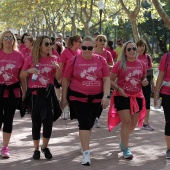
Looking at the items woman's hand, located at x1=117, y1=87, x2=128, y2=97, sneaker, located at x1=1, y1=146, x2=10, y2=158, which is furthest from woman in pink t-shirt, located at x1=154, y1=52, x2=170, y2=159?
sneaker, located at x1=1, y1=146, x2=10, y2=158

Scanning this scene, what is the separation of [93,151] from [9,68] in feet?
6.36

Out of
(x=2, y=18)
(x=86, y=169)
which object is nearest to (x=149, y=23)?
(x=2, y=18)

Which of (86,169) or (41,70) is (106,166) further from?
(41,70)

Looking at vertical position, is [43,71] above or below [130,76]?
above

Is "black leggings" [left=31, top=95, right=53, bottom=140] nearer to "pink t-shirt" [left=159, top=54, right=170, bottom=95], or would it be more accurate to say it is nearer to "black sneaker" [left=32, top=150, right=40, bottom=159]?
"black sneaker" [left=32, top=150, right=40, bottom=159]

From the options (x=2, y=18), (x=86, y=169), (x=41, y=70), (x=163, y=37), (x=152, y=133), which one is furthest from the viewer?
(x=2, y=18)

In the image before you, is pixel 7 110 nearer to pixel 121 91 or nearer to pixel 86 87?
pixel 86 87

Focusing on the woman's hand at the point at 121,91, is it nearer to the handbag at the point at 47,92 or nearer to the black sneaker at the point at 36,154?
the handbag at the point at 47,92

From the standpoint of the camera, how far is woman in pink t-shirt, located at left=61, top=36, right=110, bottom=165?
7414 millimetres

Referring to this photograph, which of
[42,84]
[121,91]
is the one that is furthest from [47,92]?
[121,91]

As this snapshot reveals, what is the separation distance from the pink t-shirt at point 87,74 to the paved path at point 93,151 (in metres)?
0.98

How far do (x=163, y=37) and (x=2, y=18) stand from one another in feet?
66.4

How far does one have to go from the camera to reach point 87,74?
7.40 m

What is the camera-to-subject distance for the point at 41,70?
25.0ft
